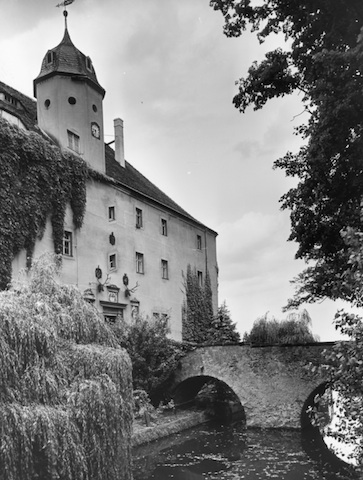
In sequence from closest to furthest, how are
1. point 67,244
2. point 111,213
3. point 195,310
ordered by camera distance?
point 67,244 < point 111,213 < point 195,310

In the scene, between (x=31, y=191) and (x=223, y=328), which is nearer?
(x=31, y=191)

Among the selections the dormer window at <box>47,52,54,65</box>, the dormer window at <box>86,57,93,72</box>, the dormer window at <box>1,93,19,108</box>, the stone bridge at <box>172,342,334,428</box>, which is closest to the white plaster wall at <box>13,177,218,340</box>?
the stone bridge at <box>172,342,334,428</box>

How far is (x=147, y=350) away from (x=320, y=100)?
11225mm

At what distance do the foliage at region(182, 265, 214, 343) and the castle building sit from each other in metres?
0.68

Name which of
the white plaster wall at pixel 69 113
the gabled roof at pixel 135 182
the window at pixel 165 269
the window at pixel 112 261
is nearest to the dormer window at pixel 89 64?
the white plaster wall at pixel 69 113

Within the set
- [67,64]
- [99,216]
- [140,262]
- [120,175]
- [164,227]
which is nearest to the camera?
[99,216]

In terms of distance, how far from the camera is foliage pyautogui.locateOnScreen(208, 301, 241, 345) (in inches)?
1033

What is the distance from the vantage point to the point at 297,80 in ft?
44.7

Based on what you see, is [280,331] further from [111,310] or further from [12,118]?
[12,118]

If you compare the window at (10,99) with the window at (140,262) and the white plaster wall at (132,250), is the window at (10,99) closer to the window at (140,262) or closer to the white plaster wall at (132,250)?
the white plaster wall at (132,250)

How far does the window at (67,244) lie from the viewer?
1988cm

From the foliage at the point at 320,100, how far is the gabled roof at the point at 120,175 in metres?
9.65

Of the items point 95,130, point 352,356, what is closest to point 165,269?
point 95,130

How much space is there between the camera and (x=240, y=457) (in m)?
15.2
